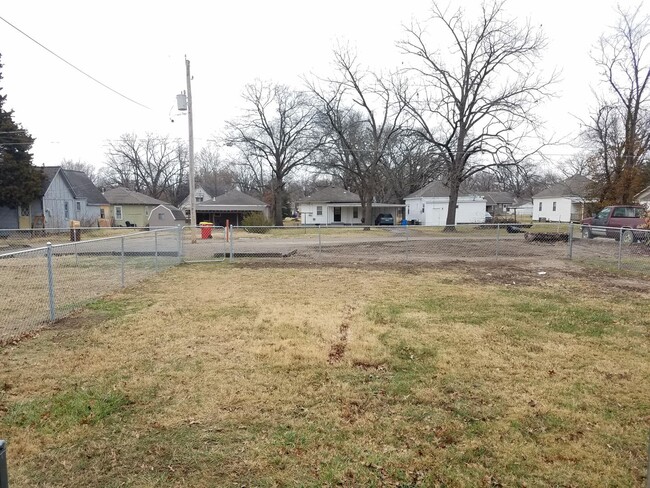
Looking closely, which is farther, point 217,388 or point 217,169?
point 217,169

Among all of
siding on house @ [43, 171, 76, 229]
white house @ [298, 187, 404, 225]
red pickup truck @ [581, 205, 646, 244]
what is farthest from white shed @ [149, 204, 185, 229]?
red pickup truck @ [581, 205, 646, 244]

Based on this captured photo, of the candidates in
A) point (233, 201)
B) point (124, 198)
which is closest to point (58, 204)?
point (124, 198)

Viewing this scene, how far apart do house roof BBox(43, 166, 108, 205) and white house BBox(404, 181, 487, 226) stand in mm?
32795

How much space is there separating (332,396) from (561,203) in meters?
50.9

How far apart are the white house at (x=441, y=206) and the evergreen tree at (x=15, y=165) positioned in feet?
116

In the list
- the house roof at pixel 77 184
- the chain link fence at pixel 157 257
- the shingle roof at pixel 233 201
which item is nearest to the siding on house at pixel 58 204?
the house roof at pixel 77 184

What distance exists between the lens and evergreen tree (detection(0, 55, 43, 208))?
2722 centimetres

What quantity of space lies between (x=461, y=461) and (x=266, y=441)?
145cm

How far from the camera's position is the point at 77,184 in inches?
1452

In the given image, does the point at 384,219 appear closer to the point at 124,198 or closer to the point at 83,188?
the point at 124,198

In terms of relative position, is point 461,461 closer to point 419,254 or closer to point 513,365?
point 513,365

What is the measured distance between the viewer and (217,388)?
4078 mm

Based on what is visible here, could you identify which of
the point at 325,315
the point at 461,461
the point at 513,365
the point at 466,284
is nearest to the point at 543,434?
the point at 461,461

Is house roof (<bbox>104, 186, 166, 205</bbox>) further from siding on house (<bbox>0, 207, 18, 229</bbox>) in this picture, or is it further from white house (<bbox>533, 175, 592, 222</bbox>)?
white house (<bbox>533, 175, 592, 222</bbox>)
